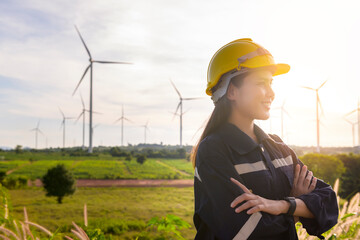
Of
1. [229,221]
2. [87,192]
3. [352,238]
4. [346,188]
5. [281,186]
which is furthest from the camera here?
[87,192]

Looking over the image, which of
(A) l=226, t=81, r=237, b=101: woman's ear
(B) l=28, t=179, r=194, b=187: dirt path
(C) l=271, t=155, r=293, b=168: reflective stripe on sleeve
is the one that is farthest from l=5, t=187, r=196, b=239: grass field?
(A) l=226, t=81, r=237, b=101: woman's ear

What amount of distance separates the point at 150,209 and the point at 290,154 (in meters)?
34.7

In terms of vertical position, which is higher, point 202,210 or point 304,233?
point 202,210

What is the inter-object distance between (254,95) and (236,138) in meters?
0.41

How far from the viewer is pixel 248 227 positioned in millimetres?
2408

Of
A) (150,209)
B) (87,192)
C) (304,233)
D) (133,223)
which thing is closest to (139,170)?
(87,192)

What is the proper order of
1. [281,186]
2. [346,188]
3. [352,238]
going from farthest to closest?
[346,188], [352,238], [281,186]

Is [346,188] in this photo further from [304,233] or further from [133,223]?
[304,233]

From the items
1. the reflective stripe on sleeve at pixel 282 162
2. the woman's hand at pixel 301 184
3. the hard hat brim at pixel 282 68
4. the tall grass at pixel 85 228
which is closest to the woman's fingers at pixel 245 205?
the reflective stripe on sleeve at pixel 282 162

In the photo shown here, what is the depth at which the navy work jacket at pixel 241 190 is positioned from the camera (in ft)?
8.00

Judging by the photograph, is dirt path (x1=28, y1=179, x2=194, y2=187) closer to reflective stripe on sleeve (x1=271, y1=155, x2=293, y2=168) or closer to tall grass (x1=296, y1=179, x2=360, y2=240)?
tall grass (x1=296, y1=179, x2=360, y2=240)

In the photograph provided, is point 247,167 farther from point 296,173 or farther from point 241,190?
point 296,173

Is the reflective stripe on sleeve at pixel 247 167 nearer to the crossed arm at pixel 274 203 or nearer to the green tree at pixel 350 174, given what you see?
the crossed arm at pixel 274 203

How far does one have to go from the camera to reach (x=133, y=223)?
2916 centimetres
